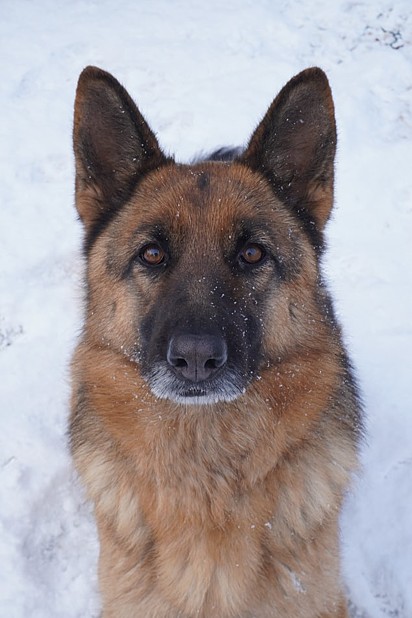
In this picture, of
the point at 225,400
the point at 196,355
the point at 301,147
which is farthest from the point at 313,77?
the point at 225,400

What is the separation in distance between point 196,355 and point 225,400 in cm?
35

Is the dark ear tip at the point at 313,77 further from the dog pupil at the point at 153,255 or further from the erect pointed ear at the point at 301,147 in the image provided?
the dog pupil at the point at 153,255

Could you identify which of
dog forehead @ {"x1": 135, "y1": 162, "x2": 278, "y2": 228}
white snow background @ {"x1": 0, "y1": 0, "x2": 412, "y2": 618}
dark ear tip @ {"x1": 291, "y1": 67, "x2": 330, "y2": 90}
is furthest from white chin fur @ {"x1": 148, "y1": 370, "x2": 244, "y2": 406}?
dark ear tip @ {"x1": 291, "y1": 67, "x2": 330, "y2": 90}

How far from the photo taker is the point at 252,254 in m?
3.02

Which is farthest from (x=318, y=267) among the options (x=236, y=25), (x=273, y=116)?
(x=236, y=25)

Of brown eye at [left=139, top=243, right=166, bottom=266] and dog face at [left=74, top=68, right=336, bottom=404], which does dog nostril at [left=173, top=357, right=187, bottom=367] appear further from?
brown eye at [left=139, top=243, right=166, bottom=266]

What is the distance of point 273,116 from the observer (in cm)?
303

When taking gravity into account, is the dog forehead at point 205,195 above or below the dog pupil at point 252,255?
above

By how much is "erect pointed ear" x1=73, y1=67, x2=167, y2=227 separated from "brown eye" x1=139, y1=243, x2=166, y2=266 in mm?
394

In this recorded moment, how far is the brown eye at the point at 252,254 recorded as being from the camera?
301 cm

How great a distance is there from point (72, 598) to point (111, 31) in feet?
22.5

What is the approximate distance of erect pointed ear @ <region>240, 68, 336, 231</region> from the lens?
2969 millimetres

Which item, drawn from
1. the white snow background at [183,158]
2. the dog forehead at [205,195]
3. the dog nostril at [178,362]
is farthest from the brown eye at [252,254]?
the white snow background at [183,158]

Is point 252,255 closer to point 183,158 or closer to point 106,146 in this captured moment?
point 106,146
